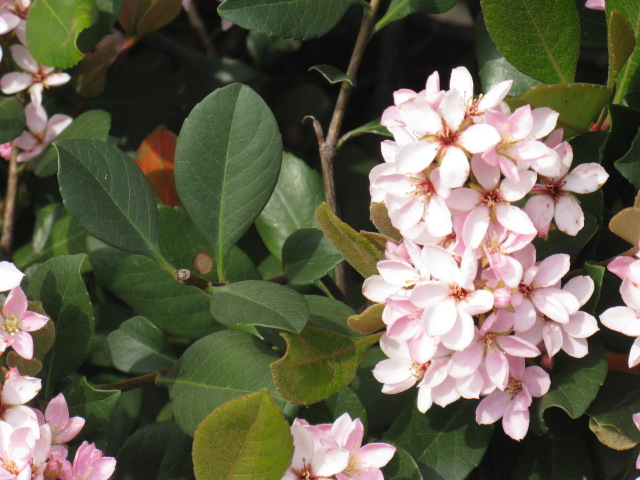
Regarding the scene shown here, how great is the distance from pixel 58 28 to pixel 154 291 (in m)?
0.39

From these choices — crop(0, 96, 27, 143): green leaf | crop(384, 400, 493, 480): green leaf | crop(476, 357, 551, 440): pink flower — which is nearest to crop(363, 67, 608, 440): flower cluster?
crop(476, 357, 551, 440): pink flower

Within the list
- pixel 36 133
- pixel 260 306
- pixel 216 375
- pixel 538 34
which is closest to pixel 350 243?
pixel 260 306

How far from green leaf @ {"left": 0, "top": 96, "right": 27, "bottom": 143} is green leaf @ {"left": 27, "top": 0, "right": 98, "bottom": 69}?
0.39 feet

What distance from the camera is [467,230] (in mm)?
845

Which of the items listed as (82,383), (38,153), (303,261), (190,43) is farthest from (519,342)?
(190,43)

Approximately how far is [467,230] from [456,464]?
1.11ft

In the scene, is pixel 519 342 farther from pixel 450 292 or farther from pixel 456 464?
pixel 456 464

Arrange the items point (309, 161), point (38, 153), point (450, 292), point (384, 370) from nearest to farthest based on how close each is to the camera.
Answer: point (450, 292) < point (384, 370) < point (38, 153) < point (309, 161)

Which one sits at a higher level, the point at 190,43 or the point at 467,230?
the point at 467,230

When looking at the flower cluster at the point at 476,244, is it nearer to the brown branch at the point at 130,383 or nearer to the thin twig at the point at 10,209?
the brown branch at the point at 130,383

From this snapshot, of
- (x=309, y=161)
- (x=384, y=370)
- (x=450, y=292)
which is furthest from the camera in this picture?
(x=309, y=161)

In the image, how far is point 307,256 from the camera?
110cm

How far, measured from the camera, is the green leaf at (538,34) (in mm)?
992

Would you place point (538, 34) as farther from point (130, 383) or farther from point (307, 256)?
point (130, 383)
